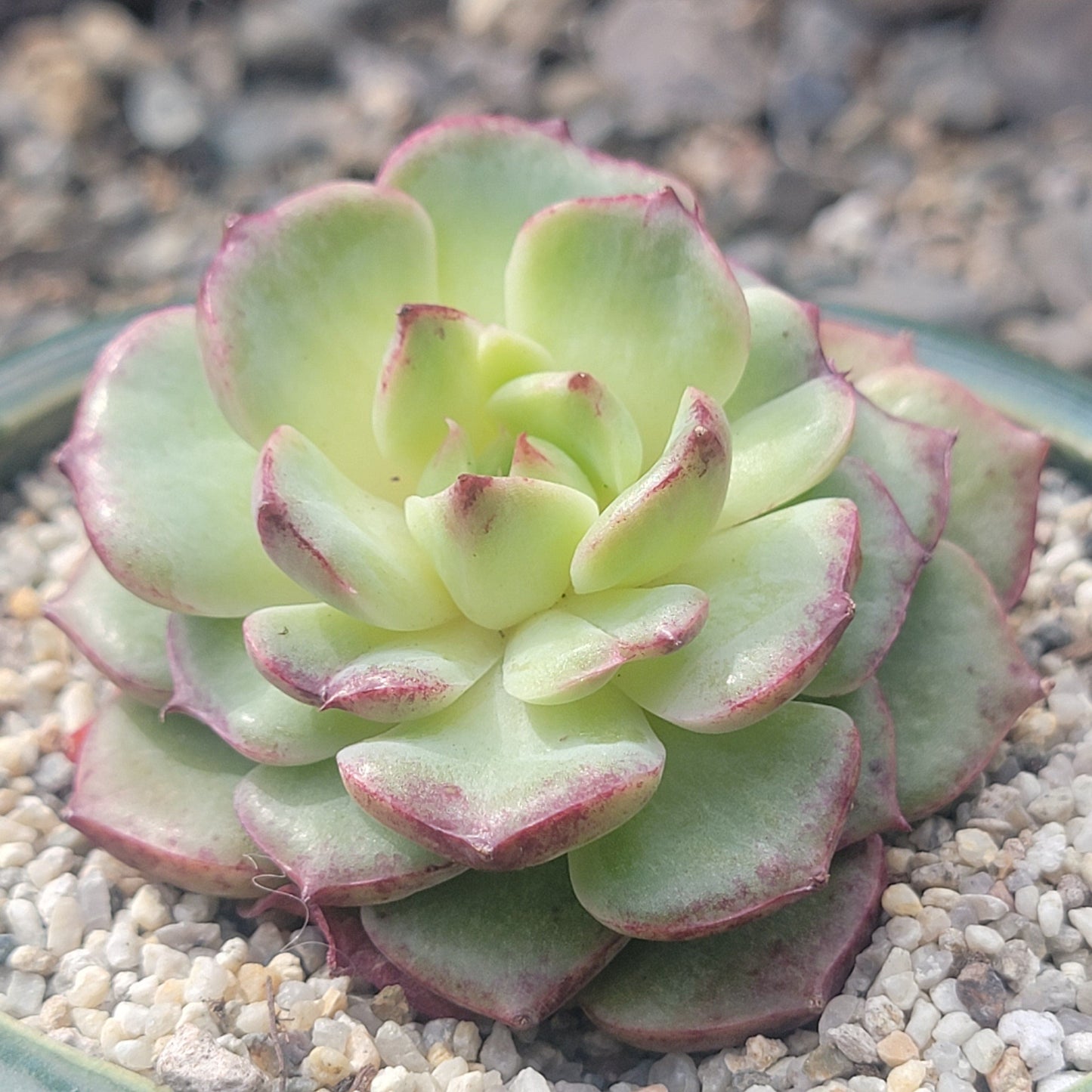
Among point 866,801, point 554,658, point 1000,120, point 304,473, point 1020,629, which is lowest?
point 1000,120

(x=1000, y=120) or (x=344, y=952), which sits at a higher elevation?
(x=344, y=952)

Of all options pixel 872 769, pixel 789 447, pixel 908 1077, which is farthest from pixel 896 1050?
pixel 789 447

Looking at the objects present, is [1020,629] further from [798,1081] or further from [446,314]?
[446,314]

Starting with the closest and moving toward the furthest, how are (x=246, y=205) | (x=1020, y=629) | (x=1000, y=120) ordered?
(x=1020, y=629), (x=246, y=205), (x=1000, y=120)

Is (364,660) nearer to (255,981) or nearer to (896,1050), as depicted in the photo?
(255,981)

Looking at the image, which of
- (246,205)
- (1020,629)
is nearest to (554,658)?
(1020,629)
